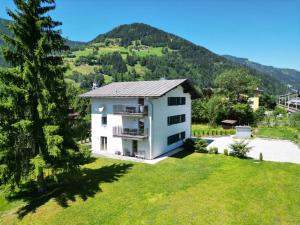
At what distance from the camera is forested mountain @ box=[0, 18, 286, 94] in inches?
4962

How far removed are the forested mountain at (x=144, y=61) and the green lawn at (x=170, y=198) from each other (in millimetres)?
88219

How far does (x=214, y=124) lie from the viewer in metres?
49.9

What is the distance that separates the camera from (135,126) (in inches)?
1001

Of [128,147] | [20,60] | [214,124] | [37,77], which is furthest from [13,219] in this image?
[214,124]

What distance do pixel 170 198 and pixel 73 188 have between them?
7.53m

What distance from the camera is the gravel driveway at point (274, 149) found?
25469mm

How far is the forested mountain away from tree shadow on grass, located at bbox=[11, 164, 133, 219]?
8592 centimetres

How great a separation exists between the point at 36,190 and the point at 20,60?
9.71 m

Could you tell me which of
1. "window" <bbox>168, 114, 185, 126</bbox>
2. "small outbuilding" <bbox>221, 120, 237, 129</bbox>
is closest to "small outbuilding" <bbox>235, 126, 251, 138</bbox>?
"small outbuilding" <bbox>221, 120, 237, 129</bbox>

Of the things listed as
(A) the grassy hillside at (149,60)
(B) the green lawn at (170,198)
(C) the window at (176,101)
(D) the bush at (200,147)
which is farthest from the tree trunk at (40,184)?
(A) the grassy hillside at (149,60)

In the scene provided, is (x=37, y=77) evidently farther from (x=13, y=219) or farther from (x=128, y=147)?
(x=128, y=147)

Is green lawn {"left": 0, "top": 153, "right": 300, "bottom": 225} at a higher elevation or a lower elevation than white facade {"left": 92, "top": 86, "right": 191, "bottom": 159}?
lower

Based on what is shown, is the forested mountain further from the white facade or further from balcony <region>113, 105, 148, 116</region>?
balcony <region>113, 105, 148, 116</region>

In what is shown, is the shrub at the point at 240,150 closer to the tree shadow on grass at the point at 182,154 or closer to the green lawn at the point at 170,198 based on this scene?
the green lawn at the point at 170,198
